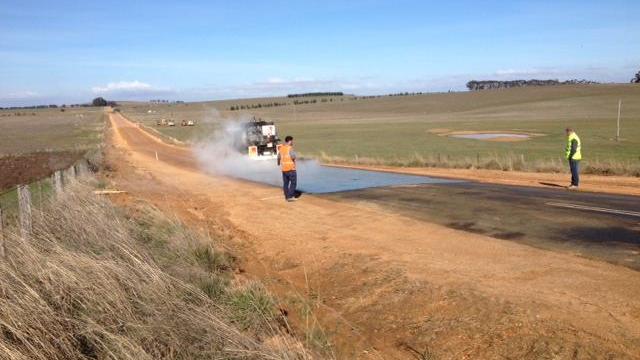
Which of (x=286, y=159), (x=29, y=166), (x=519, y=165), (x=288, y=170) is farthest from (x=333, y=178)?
(x=29, y=166)

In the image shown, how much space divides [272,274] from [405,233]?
309 centimetres

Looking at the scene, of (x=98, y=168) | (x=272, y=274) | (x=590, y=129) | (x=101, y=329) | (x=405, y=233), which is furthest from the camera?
(x=590, y=129)

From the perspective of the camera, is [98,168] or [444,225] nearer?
[444,225]

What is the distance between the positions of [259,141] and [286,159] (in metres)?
15.7

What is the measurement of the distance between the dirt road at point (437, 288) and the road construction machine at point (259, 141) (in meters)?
17.1

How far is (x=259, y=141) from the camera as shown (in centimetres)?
3250

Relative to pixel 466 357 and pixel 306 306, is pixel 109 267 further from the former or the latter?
pixel 466 357

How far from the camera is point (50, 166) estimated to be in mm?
32438

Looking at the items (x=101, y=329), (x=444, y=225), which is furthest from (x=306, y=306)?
(x=444, y=225)

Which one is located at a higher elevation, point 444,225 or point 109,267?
point 109,267

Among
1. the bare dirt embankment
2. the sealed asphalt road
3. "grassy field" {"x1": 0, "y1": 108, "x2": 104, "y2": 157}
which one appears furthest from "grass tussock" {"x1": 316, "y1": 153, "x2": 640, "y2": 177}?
"grassy field" {"x1": 0, "y1": 108, "x2": 104, "y2": 157}

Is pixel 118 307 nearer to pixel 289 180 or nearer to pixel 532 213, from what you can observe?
pixel 532 213

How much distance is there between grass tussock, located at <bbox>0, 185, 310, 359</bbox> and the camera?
505cm

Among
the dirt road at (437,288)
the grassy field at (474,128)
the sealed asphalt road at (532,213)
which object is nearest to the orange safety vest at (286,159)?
→ the sealed asphalt road at (532,213)
